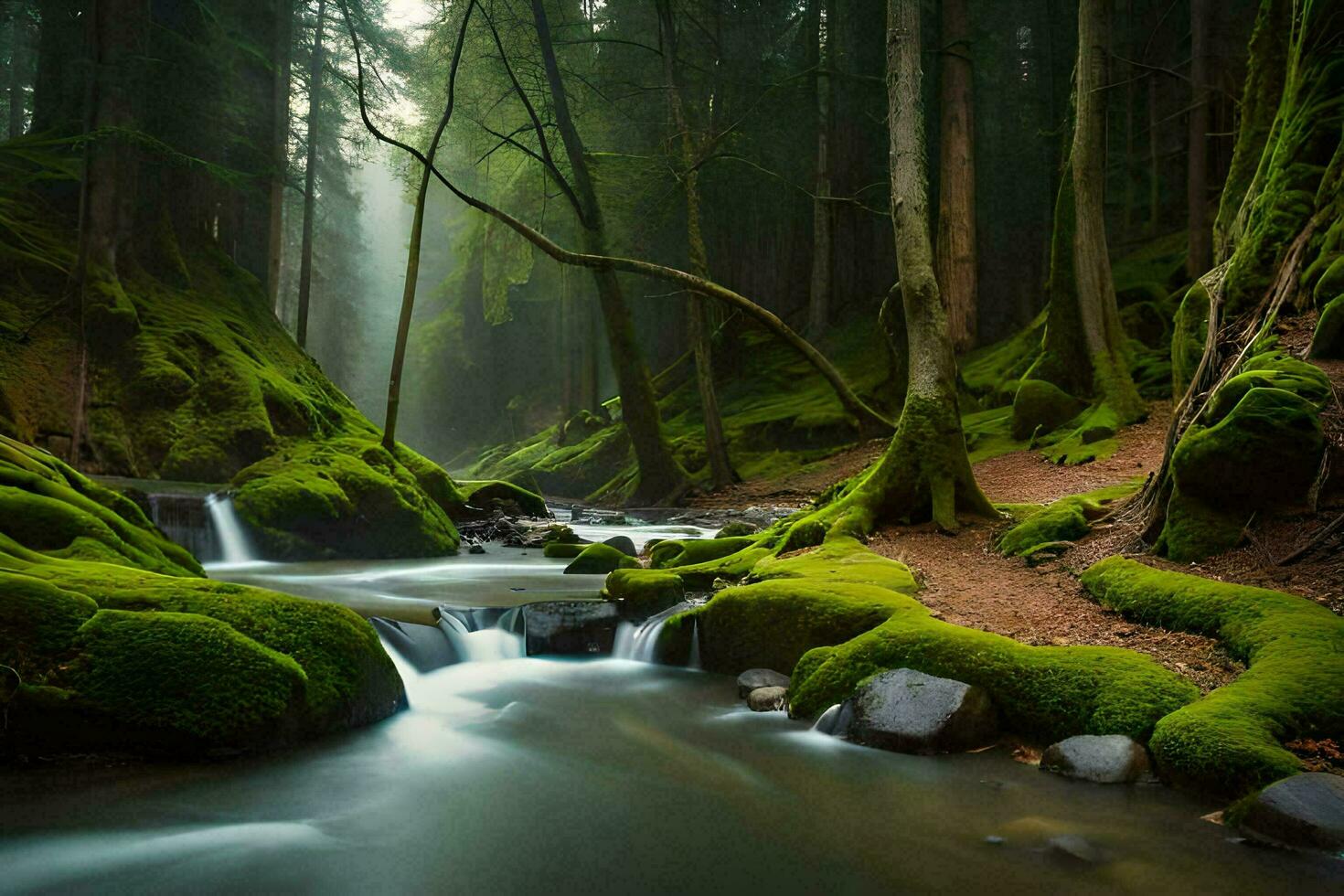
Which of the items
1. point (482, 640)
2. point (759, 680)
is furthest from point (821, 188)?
point (759, 680)

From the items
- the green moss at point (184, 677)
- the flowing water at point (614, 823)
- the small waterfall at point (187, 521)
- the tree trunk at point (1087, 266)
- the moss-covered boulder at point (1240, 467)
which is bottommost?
the flowing water at point (614, 823)

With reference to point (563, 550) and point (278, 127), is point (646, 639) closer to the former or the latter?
point (563, 550)

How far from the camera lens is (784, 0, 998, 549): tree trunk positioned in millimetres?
8367

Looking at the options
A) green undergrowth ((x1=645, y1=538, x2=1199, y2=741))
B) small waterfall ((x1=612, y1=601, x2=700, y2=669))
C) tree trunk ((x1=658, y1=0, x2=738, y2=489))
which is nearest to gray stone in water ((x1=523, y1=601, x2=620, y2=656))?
small waterfall ((x1=612, y1=601, x2=700, y2=669))

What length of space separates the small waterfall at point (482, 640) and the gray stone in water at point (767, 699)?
98.3 inches

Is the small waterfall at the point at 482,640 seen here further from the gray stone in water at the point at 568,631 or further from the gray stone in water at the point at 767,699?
the gray stone in water at the point at 767,699

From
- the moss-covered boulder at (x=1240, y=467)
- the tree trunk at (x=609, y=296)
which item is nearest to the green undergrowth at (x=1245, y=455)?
the moss-covered boulder at (x=1240, y=467)

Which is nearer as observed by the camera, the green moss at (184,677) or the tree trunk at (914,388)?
the green moss at (184,677)

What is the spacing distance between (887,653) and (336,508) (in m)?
9.29

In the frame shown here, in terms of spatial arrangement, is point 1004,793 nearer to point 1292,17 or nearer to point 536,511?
point 1292,17

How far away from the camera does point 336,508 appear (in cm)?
1205

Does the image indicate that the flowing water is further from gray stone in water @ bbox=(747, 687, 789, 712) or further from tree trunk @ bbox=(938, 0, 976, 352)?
tree trunk @ bbox=(938, 0, 976, 352)

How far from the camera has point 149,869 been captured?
320cm

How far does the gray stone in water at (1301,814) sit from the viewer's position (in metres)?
3.01
